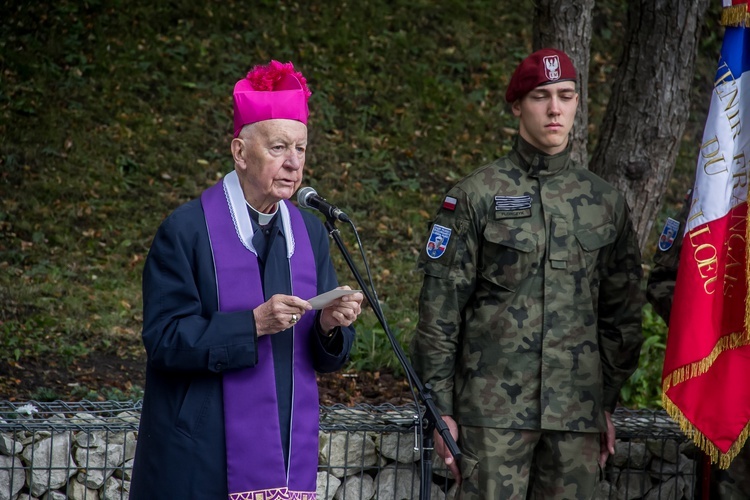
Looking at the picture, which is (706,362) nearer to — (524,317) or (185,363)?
(524,317)

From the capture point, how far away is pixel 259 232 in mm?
3426

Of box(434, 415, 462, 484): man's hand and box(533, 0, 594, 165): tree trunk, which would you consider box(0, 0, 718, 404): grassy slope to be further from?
box(434, 415, 462, 484): man's hand

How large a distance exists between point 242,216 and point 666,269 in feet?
6.48

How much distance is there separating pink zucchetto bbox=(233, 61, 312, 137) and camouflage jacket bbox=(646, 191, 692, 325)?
5.88 ft

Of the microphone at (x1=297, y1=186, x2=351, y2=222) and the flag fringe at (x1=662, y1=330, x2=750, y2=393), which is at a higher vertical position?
the microphone at (x1=297, y1=186, x2=351, y2=222)

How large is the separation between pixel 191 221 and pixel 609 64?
10.1 metres

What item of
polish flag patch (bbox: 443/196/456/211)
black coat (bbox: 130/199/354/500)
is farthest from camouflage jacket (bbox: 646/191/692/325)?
black coat (bbox: 130/199/354/500)

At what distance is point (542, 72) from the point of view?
400cm

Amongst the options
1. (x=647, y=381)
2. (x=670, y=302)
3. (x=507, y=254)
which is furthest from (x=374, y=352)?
(x=507, y=254)

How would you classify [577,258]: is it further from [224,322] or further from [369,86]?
[369,86]

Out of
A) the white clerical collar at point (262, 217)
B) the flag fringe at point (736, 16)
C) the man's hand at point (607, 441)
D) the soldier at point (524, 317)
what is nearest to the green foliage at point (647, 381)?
the man's hand at point (607, 441)

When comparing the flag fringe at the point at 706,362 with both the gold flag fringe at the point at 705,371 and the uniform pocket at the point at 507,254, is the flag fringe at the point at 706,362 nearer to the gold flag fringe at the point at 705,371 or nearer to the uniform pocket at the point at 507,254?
the gold flag fringe at the point at 705,371

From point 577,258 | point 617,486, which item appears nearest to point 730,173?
point 577,258

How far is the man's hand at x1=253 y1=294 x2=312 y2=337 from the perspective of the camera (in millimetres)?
3105
